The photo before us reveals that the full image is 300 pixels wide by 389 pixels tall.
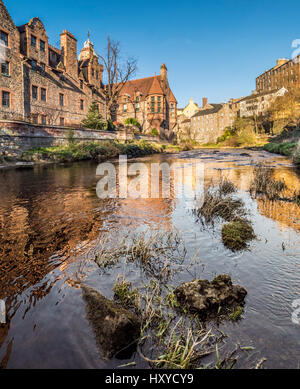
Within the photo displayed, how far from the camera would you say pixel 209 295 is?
2898 millimetres

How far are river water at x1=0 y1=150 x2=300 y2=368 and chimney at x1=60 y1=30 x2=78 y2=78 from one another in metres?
34.0

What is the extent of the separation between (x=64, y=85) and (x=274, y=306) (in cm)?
3804

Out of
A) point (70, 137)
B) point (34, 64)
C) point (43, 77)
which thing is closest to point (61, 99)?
point (43, 77)

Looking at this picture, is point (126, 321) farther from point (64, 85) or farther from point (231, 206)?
point (64, 85)

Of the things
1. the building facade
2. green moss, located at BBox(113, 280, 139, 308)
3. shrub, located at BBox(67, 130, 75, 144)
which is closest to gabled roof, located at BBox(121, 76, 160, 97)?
the building facade

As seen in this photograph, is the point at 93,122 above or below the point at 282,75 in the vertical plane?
below

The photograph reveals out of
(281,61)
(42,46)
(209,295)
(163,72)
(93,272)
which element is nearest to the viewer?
(209,295)

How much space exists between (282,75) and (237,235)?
8673cm

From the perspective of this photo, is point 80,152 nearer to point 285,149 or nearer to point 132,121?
point 285,149

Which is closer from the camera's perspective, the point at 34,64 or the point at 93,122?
the point at 34,64

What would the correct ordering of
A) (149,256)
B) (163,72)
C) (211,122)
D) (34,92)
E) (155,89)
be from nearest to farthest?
(149,256) < (34,92) < (155,89) < (163,72) < (211,122)
